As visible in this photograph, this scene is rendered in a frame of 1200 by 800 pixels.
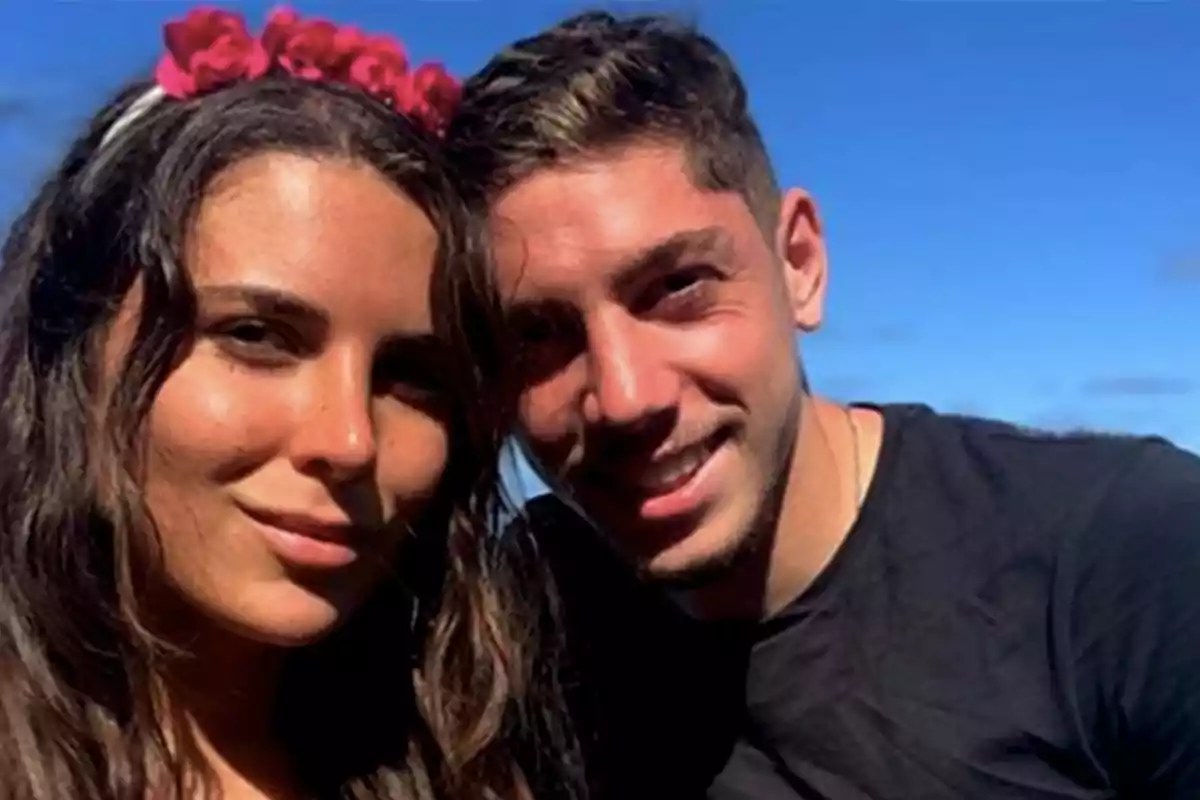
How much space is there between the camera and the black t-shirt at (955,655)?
133 inches

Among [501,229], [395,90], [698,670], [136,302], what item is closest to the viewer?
[136,302]

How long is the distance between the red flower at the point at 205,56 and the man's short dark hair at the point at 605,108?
507 mm

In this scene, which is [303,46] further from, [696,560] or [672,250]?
[696,560]

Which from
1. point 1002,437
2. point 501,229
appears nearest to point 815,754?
point 1002,437

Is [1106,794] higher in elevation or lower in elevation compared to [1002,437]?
lower

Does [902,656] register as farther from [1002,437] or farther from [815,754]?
[1002,437]

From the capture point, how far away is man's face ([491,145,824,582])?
351 cm

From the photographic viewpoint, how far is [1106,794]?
3.42m

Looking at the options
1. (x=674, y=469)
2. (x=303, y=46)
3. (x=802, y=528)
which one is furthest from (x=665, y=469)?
(x=303, y=46)

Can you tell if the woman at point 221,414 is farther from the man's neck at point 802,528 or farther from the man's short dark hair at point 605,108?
the man's neck at point 802,528

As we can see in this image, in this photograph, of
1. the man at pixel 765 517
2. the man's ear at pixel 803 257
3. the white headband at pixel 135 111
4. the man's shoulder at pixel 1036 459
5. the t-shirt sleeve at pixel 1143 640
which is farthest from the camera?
the man's ear at pixel 803 257

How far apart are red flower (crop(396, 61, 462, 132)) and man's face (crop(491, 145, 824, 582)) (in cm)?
23

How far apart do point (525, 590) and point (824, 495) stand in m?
0.72

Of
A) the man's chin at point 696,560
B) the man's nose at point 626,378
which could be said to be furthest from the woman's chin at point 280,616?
the man's chin at point 696,560
